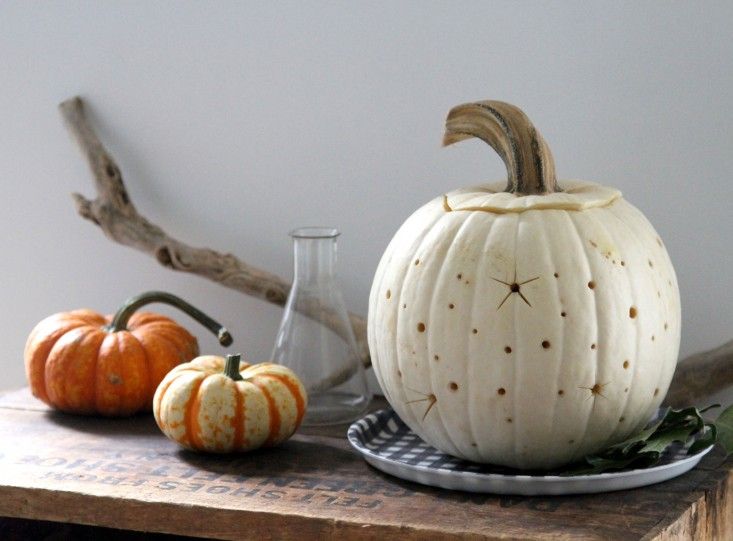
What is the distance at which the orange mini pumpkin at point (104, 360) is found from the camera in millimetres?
1123

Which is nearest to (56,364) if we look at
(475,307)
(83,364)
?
(83,364)

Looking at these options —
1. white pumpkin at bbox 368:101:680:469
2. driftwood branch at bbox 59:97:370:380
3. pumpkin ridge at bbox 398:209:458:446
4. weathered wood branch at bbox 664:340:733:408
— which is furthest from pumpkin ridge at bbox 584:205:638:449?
driftwood branch at bbox 59:97:370:380

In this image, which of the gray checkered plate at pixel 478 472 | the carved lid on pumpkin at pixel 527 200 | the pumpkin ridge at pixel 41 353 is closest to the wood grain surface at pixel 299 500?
the gray checkered plate at pixel 478 472

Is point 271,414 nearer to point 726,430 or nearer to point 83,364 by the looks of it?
point 83,364

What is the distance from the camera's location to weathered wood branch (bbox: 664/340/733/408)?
112cm

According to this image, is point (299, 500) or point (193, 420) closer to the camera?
point (299, 500)

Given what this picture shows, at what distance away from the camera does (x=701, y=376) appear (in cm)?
113

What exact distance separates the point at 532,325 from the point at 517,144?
18 cm

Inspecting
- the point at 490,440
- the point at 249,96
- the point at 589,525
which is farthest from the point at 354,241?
the point at 589,525

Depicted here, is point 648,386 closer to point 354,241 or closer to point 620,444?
point 620,444

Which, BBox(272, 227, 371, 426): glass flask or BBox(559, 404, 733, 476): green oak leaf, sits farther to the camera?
BBox(272, 227, 371, 426): glass flask

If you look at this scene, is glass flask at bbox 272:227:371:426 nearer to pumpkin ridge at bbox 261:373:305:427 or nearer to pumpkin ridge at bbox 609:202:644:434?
pumpkin ridge at bbox 261:373:305:427

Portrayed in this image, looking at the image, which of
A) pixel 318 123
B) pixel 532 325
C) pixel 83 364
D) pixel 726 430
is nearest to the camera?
pixel 532 325

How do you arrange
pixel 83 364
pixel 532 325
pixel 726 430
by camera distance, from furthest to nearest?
pixel 83 364
pixel 726 430
pixel 532 325
